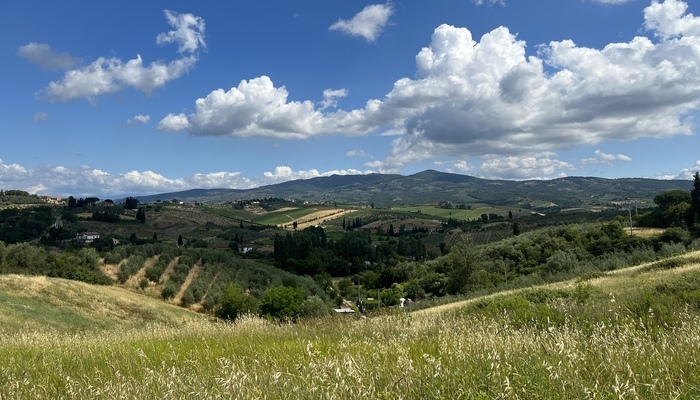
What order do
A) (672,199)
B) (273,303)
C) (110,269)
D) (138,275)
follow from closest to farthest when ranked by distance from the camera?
1. (273,303)
2. (138,275)
3. (110,269)
4. (672,199)

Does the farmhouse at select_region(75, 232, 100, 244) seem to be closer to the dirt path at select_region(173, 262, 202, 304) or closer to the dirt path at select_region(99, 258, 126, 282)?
the dirt path at select_region(99, 258, 126, 282)

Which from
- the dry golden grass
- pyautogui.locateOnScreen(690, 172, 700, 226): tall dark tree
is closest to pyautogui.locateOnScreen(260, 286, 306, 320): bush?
the dry golden grass

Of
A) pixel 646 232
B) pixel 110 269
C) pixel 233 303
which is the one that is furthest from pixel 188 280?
pixel 646 232

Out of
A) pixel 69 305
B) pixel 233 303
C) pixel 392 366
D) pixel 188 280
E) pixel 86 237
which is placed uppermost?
pixel 392 366

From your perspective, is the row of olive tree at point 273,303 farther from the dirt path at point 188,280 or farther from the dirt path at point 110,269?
the dirt path at point 110,269

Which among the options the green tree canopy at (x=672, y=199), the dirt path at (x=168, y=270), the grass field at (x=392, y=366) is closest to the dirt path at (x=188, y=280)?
the dirt path at (x=168, y=270)

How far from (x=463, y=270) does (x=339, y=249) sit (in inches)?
3081

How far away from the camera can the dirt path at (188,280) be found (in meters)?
71.1

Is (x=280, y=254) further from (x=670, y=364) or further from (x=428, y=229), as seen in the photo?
(x=670, y=364)

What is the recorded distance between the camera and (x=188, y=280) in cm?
7794

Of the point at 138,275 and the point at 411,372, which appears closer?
the point at 411,372

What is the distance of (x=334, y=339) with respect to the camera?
718cm

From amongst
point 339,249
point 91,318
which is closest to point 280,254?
point 339,249

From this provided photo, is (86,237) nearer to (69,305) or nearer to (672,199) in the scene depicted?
(69,305)
